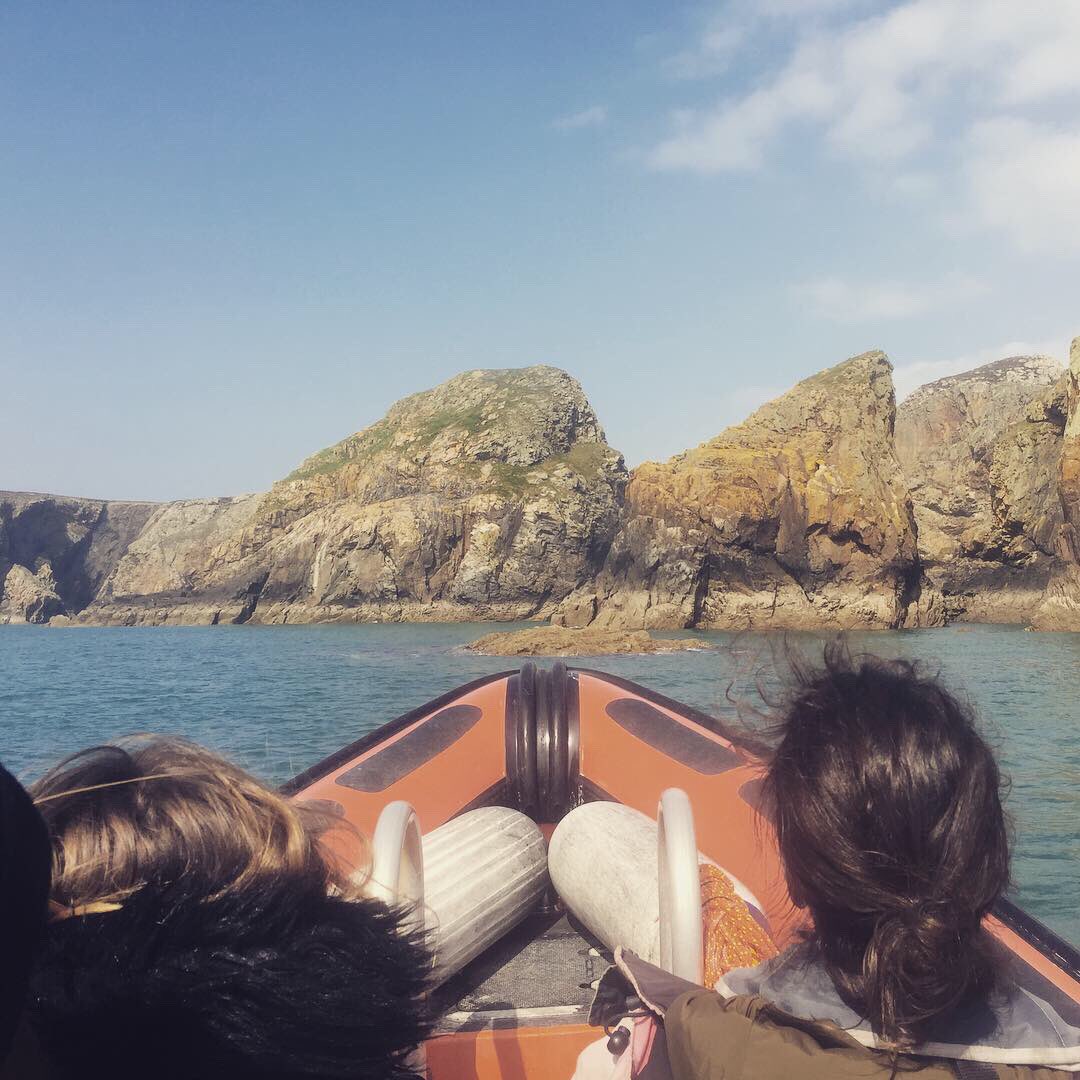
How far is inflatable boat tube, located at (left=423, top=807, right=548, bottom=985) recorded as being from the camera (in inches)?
109

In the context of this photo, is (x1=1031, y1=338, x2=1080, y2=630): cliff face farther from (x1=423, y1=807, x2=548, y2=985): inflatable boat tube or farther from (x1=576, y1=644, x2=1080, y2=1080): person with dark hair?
(x1=576, y1=644, x2=1080, y2=1080): person with dark hair

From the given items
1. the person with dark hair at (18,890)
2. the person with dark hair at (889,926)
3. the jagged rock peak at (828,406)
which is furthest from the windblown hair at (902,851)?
the jagged rock peak at (828,406)

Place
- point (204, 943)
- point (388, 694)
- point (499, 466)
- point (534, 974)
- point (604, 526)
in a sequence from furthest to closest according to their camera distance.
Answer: point (499, 466) < point (604, 526) < point (388, 694) < point (534, 974) < point (204, 943)

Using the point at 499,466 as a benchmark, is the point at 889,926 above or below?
below

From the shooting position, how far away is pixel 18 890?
22.9 inches

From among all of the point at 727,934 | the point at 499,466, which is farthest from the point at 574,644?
the point at 499,466

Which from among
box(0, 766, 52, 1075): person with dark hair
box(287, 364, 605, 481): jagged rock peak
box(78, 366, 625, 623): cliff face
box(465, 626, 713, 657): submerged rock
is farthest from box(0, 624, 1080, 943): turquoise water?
box(287, 364, 605, 481): jagged rock peak

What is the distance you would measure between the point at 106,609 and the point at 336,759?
77.2 meters

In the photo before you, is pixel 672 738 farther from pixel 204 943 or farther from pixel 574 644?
pixel 574 644

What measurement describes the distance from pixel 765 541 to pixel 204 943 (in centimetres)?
3711

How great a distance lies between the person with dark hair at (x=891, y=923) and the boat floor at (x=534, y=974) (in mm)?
1478

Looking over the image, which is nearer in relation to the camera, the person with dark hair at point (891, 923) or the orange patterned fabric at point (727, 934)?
the person with dark hair at point (891, 923)

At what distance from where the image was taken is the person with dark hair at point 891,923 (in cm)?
111

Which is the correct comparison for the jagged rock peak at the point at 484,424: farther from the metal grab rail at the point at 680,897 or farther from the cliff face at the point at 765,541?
the metal grab rail at the point at 680,897
